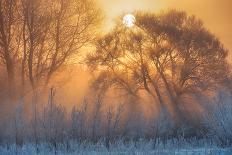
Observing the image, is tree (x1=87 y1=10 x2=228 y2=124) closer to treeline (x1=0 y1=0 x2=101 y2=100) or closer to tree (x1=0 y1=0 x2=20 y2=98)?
treeline (x1=0 y1=0 x2=101 y2=100)

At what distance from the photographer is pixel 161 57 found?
42.2m

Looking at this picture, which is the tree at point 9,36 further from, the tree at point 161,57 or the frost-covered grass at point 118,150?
the frost-covered grass at point 118,150

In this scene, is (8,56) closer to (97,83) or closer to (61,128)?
(97,83)

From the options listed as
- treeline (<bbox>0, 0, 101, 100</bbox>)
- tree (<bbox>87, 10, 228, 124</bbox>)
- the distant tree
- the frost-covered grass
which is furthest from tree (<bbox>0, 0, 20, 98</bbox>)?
the frost-covered grass

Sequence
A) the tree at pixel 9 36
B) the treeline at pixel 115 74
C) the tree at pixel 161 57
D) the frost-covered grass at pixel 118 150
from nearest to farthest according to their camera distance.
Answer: the frost-covered grass at pixel 118 150, the treeline at pixel 115 74, the tree at pixel 9 36, the tree at pixel 161 57

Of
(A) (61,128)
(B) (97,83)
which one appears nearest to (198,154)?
(A) (61,128)

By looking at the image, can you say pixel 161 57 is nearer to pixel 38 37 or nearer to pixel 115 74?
pixel 115 74

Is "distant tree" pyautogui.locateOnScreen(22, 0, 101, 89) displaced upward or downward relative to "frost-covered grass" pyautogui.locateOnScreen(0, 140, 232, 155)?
upward

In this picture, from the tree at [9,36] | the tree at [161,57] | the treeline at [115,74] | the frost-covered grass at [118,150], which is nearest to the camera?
the frost-covered grass at [118,150]

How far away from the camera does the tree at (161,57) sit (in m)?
41.3

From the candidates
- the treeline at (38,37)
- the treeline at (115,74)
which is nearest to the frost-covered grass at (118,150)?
the treeline at (115,74)

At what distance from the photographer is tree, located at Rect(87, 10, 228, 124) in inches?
1625

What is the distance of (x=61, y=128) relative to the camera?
87.4ft

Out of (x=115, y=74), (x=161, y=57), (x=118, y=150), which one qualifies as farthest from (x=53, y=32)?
(x=118, y=150)
